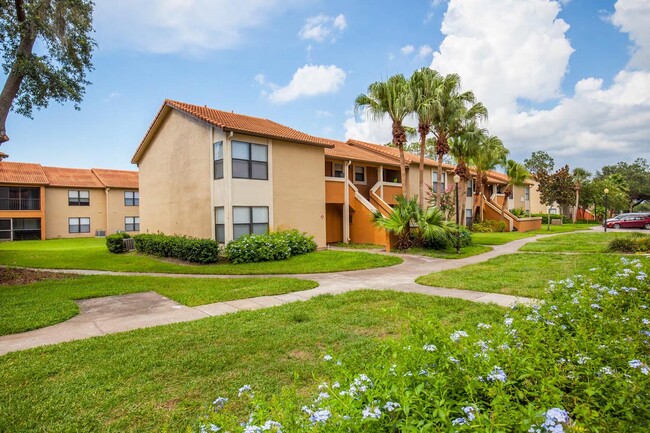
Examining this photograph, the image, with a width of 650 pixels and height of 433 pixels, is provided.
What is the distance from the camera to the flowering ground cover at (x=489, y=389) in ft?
6.26

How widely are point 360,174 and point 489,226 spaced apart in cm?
1549

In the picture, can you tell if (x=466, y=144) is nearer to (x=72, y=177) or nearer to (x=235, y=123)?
(x=235, y=123)

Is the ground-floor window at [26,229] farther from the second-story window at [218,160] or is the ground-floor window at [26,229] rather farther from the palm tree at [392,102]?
the palm tree at [392,102]

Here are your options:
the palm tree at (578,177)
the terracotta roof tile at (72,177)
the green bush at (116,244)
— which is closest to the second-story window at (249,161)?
the green bush at (116,244)

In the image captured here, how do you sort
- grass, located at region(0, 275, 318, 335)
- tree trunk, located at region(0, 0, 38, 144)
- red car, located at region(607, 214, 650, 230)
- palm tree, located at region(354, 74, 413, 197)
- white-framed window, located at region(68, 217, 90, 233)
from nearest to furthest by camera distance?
grass, located at region(0, 275, 318, 335) → tree trunk, located at region(0, 0, 38, 144) → palm tree, located at region(354, 74, 413, 197) → red car, located at region(607, 214, 650, 230) → white-framed window, located at region(68, 217, 90, 233)

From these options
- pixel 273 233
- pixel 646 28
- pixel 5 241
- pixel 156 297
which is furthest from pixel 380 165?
pixel 5 241

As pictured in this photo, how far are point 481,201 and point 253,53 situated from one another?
24860mm


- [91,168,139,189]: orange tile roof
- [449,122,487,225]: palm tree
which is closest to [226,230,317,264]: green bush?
[449,122,487,225]: palm tree

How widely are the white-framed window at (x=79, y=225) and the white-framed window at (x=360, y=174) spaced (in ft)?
103

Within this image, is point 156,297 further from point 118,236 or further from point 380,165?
point 380,165

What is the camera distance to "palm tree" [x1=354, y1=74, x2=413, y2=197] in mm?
18734

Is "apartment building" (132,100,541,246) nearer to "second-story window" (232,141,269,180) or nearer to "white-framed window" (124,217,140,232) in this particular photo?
"second-story window" (232,141,269,180)

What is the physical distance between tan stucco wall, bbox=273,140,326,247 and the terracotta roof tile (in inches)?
1191

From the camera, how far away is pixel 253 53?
1744cm
